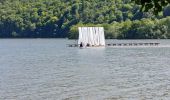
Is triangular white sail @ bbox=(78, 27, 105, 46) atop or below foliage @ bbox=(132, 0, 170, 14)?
below

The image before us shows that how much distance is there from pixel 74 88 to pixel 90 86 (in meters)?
2.11

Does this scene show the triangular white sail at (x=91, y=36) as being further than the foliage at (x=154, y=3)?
Yes

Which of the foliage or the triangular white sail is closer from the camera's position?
the foliage

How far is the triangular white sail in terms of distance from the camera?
131625 mm

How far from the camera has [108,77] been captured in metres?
51.4

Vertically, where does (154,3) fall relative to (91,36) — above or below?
above

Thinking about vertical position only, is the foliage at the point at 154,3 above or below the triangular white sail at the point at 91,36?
above

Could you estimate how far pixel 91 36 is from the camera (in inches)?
5177

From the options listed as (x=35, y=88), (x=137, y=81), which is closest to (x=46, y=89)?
(x=35, y=88)

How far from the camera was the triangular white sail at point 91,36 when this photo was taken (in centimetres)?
13162

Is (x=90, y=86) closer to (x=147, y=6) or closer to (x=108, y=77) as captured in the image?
(x=108, y=77)

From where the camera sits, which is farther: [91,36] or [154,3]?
[91,36]

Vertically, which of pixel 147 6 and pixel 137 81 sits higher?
pixel 147 6

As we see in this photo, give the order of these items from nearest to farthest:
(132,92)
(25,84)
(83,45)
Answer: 1. (132,92)
2. (25,84)
3. (83,45)
